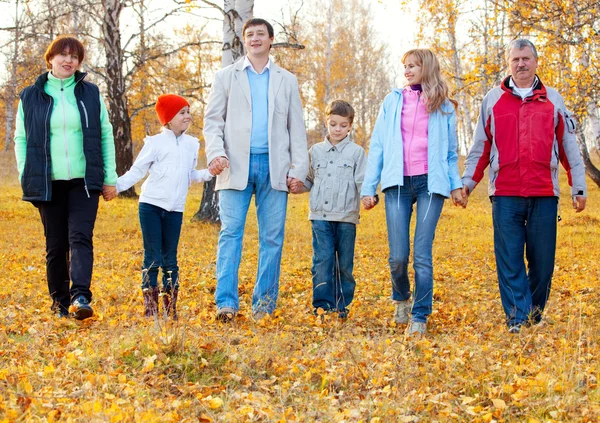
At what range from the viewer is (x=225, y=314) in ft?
18.0

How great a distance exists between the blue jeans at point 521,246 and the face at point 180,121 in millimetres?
2641

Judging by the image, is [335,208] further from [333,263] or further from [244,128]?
[244,128]

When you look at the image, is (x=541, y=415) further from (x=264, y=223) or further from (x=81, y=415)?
(x=264, y=223)

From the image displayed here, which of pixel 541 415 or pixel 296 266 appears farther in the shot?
pixel 296 266

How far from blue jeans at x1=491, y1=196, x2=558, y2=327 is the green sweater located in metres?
3.41

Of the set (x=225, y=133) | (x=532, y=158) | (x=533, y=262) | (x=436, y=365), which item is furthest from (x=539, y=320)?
(x=225, y=133)

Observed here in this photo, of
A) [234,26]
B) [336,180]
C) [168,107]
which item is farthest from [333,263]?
[234,26]

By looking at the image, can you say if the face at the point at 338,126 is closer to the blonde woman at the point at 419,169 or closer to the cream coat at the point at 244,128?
the cream coat at the point at 244,128

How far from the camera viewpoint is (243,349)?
173 inches

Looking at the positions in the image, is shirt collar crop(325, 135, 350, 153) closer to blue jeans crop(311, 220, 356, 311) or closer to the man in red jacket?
blue jeans crop(311, 220, 356, 311)

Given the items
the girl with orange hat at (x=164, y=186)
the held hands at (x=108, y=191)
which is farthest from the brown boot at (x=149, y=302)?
the held hands at (x=108, y=191)

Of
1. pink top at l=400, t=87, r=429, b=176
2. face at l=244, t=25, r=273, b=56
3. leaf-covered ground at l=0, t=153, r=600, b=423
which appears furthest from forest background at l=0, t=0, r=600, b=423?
face at l=244, t=25, r=273, b=56

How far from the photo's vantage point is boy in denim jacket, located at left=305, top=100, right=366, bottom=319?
5.96 metres

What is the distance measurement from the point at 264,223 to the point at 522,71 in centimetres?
240
